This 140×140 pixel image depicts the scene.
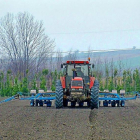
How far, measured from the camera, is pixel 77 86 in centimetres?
1923

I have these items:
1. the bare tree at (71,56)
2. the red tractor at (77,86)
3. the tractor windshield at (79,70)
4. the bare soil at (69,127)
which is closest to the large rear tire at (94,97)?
the red tractor at (77,86)

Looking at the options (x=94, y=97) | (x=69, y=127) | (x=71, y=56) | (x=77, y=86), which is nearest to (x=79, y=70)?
(x=77, y=86)

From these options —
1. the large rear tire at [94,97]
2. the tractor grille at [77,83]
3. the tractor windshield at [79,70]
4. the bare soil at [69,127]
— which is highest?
the tractor windshield at [79,70]

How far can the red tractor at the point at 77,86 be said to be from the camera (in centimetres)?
1896

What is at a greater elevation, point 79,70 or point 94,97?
point 79,70

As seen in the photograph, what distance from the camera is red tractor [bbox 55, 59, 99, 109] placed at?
747 inches

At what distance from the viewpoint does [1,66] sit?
57.0m

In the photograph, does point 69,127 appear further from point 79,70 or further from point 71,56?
point 71,56

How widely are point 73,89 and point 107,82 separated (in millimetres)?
23467

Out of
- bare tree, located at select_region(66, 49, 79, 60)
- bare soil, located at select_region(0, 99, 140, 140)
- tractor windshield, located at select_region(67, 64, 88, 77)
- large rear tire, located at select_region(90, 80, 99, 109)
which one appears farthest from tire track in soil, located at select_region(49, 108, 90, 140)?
bare tree, located at select_region(66, 49, 79, 60)

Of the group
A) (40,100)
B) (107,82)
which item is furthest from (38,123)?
(107,82)

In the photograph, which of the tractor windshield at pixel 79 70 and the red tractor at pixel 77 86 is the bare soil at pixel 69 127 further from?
the tractor windshield at pixel 79 70

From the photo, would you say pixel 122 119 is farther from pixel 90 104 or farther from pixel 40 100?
pixel 40 100

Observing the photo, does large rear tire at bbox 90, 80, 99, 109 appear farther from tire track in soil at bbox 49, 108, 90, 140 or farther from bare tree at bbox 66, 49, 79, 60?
bare tree at bbox 66, 49, 79, 60
